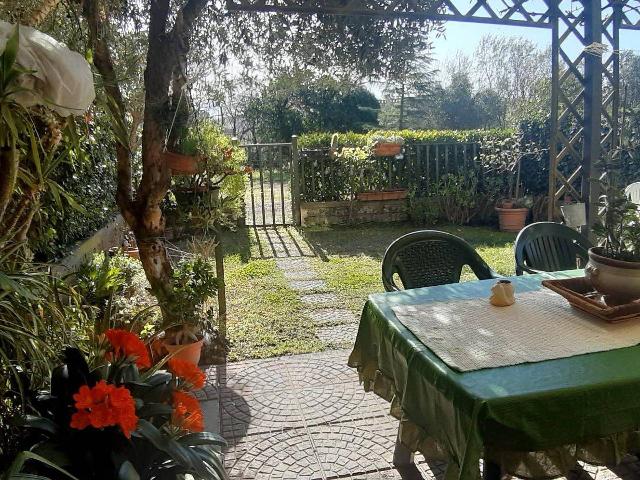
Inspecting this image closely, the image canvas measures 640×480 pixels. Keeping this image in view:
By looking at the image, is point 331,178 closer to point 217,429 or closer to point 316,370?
point 316,370

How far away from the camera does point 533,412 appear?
1223 millimetres

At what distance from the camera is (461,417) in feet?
4.12

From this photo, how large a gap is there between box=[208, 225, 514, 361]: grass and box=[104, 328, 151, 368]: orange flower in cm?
168

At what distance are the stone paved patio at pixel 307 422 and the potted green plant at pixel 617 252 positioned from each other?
80cm

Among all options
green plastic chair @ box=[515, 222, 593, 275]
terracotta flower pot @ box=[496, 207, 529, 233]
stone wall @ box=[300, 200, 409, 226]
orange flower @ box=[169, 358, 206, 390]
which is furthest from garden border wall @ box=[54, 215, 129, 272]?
terracotta flower pot @ box=[496, 207, 529, 233]

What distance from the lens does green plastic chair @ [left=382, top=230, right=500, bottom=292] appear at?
2607 millimetres

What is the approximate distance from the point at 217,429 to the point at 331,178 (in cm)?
541

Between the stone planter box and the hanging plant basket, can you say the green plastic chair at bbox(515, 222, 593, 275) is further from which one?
the stone planter box

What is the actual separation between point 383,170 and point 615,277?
5962 millimetres

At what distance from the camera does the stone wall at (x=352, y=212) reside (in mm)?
7426

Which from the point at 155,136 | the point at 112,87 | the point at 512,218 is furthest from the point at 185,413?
the point at 512,218

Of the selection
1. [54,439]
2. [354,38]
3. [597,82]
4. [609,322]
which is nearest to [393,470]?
[609,322]

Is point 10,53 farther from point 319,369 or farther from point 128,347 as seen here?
point 319,369

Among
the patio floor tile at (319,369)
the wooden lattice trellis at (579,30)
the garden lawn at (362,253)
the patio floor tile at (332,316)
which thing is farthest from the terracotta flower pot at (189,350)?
the wooden lattice trellis at (579,30)
